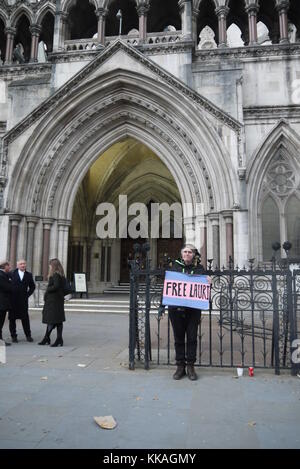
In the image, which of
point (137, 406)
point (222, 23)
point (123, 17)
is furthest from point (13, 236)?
point (222, 23)

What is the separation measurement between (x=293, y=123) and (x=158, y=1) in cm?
839

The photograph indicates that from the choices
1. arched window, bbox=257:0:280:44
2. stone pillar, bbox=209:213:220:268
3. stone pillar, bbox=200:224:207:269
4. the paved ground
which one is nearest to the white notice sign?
stone pillar, bbox=200:224:207:269

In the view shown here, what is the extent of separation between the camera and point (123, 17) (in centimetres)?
1673

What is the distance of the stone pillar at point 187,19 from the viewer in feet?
45.9

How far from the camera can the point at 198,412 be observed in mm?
3582

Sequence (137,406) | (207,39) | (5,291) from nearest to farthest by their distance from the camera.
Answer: (137,406), (5,291), (207,39)

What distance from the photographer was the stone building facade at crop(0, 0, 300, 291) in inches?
509

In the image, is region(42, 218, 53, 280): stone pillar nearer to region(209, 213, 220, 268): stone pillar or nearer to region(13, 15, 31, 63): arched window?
region(209, 213, 220, 268): stone pillar

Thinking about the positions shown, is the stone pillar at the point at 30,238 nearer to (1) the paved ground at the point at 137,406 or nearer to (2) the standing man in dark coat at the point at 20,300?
(2) the standing man in dark coat at the point at 20,300

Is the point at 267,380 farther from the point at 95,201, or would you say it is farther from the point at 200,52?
the point at 95,201

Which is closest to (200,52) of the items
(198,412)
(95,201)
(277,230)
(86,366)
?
(277,230)

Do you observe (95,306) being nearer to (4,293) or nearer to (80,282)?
(80,282)

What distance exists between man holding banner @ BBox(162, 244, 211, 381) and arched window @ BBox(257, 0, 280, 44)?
1406 centimetres

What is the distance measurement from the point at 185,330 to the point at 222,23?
13966mm
